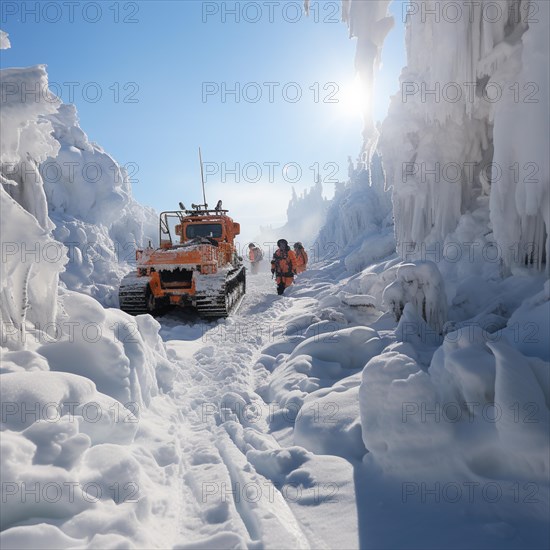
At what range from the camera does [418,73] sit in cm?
783

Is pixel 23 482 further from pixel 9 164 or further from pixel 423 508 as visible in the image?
pixel 9 164

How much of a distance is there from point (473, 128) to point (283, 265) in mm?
6846

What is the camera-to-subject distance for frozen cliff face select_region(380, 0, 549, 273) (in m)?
4.66

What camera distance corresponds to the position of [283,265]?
12.5m

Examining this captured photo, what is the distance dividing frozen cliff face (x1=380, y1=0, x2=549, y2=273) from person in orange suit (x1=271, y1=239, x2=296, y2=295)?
169 inches

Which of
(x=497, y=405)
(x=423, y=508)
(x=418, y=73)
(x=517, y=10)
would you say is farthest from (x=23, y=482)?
(x=418, y=73)

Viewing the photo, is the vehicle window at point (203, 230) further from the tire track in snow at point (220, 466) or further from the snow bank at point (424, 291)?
the snow bank at point (424, 291)

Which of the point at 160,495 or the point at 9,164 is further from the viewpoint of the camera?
the point at 9,164

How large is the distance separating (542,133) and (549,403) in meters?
3.86

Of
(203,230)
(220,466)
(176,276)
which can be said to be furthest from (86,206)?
(220,466)

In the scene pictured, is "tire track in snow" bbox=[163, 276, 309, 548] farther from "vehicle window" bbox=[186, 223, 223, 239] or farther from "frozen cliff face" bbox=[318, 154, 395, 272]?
"frozen cliff face" bbox=[318, 154, 395, 272]

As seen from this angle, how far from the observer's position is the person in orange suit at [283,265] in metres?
12.5

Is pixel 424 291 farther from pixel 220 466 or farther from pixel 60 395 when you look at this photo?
pixel 60 395

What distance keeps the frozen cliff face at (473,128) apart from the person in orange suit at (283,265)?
169 inches
